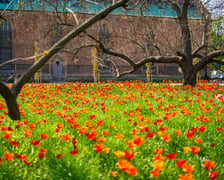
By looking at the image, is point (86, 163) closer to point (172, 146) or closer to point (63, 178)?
point (63, 178)

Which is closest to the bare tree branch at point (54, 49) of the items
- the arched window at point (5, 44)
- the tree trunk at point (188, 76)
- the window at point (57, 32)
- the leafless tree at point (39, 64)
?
the leafless tree at point (39, 64)

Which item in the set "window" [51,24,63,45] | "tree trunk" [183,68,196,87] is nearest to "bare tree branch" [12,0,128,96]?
"window" [51,24,63,45]

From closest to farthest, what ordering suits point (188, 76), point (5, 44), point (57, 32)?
point (188, 76) < point (57, 32) < point (5, 44)

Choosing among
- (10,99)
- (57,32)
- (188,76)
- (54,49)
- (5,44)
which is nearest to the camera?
(54,49)

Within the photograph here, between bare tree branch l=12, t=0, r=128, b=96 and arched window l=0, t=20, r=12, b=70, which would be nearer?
bare tree branch l=12, t=0, r=128, b=96

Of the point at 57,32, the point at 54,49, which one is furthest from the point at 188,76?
the point at 57,32

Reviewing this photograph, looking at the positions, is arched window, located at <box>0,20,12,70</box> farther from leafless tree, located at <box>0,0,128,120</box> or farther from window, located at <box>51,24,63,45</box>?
leafless tree, located at <box>0,0,128,120</box>

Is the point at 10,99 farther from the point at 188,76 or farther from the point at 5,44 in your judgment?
the point at 5,44

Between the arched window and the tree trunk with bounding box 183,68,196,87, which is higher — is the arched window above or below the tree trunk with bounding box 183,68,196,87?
above

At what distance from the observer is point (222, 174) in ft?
6.66

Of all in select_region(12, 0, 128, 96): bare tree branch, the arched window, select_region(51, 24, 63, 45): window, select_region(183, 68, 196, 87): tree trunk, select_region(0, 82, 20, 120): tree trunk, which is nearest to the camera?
select_region(12, 0, 128, 96): bare tree branch

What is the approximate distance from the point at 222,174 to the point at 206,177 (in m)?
0.22

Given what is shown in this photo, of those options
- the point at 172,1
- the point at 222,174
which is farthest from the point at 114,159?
the point at 172,1

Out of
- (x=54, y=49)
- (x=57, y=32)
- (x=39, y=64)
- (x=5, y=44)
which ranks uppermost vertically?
(x=5, y=44)
